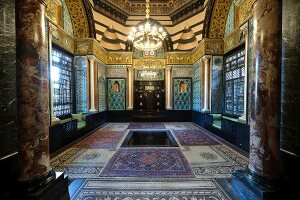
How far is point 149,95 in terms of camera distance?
11.4 m

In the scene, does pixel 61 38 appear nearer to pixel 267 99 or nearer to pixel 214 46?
pixel 214 46

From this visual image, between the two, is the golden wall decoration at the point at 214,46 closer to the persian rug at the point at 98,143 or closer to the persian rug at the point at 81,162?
the persian rug at the point at 98,143

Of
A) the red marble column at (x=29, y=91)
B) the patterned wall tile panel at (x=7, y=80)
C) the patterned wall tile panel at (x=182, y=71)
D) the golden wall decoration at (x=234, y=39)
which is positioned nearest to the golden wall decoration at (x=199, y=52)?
the patterned wall tile panel at (x=182, y=71)

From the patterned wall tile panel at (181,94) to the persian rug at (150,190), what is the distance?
25.2ft

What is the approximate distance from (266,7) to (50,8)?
6.37m

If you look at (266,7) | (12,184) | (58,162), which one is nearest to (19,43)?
(12,184)

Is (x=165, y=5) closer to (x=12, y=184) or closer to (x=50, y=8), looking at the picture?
(x=50, y=8)

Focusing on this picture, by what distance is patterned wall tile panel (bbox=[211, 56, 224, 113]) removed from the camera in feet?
25.5

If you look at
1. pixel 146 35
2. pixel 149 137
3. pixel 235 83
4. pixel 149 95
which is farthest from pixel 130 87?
pixel 235 83

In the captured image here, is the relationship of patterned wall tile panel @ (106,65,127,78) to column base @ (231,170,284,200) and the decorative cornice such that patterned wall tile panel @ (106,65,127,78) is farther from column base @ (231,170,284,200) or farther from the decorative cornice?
column base @ (231,170,284,200)

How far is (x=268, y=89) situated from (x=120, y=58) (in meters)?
9.42

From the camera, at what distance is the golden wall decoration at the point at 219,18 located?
23.3ft

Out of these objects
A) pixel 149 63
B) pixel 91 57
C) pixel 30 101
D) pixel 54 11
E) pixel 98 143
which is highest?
pixel 54 11

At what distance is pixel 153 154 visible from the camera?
4.43 m
